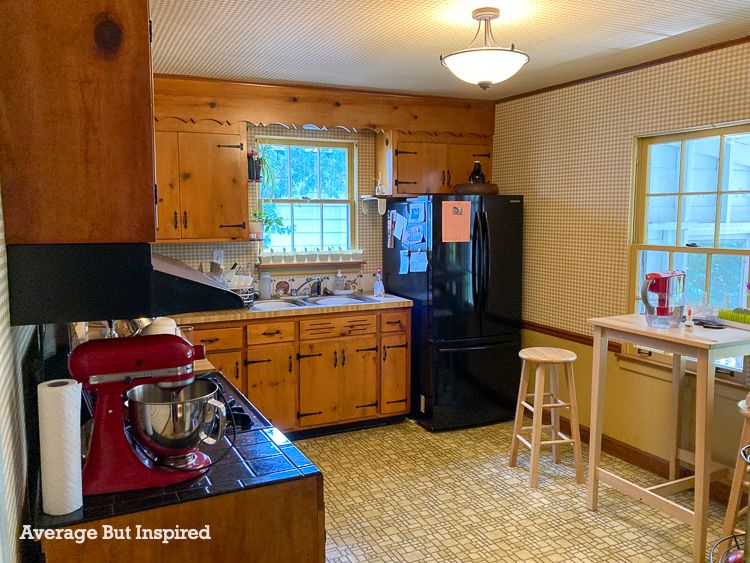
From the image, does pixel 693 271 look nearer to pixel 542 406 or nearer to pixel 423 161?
pixel 542 406

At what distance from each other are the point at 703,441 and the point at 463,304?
1.94 metres

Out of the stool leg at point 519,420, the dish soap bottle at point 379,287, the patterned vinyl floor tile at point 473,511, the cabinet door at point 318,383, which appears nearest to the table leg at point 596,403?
the patterned vinyl floor tile at point 473,511

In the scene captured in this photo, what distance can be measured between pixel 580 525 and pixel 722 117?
2255 millimetres

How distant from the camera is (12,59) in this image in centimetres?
113

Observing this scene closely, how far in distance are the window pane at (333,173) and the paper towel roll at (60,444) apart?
11.3 ft

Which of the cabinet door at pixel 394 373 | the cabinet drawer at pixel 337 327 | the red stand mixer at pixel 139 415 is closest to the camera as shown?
the red stand mixer at pixel 139 415

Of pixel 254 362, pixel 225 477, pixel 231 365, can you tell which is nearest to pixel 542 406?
pixel 254 362

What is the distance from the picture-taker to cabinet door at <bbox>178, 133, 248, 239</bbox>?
3.82 m

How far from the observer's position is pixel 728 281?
3121mm

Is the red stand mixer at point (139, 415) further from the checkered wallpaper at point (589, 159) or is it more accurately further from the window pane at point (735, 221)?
the checkered wallpaper at point (589, 159)

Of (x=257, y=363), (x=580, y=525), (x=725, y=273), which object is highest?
(x=725, y=273)

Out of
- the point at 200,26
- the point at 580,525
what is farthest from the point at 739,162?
the point at 200,26

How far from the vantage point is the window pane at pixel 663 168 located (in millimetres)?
3400

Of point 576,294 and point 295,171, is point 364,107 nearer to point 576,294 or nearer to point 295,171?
point 295,171
